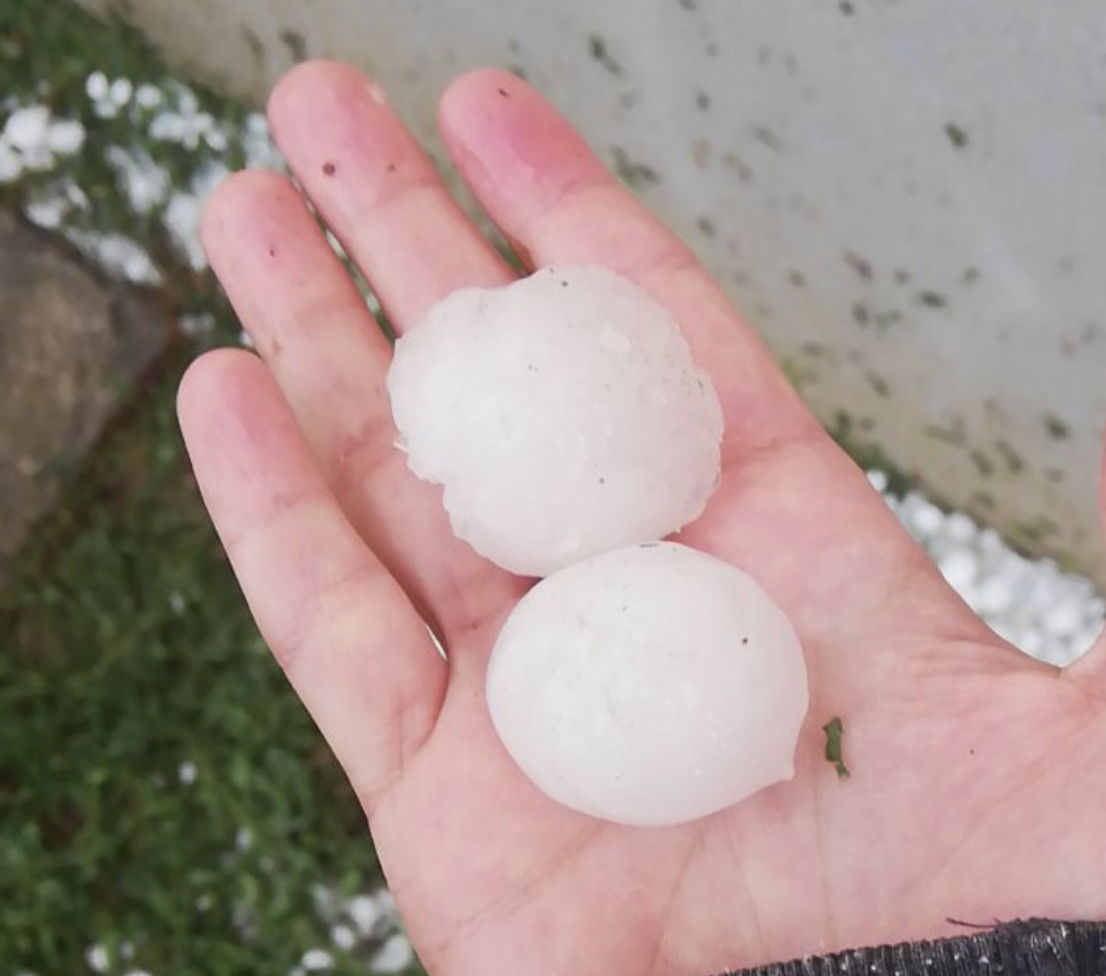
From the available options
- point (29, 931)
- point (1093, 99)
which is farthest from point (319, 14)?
point (29, 931)

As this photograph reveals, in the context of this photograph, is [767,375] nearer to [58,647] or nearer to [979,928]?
[979,928]

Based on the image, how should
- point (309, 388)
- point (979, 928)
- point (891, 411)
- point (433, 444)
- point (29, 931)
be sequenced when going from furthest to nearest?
point (891, 411) → point (29, 931) → point (309, 388) → point (433, 444) → point (979, 928)

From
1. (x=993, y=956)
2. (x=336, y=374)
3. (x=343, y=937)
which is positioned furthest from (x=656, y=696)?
(x=343, y=937)

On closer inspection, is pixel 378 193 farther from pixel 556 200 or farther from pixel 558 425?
pixel 558 425

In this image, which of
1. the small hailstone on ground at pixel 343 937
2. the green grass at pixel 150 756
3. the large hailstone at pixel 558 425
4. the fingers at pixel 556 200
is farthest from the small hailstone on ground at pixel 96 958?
the fingers at pixel 556 200

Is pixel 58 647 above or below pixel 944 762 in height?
below

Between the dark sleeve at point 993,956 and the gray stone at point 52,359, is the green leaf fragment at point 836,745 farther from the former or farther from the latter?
the gray stone at point 52,359
